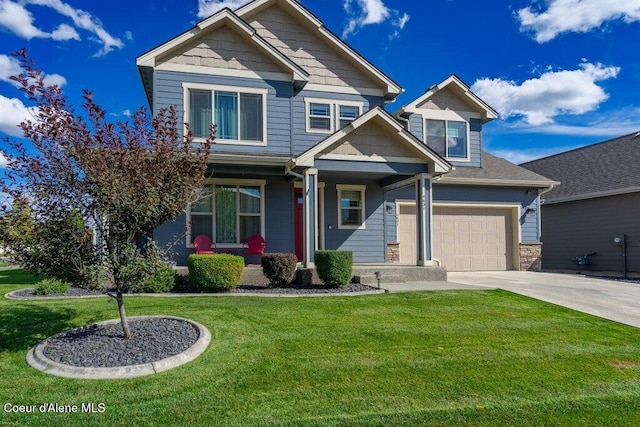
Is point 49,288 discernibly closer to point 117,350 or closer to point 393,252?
point 117,350

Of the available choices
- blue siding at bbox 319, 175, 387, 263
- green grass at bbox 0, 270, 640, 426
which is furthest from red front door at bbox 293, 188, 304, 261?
green grass at bbox 0, 270, 640, 426

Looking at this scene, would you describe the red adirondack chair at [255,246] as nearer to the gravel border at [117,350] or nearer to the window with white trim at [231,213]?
the window with white trim at [231,213]

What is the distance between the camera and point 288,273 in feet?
33.6

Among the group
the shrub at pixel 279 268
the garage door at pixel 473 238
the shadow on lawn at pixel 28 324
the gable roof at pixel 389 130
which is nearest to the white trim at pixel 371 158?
the gable roof at pixel 389 130

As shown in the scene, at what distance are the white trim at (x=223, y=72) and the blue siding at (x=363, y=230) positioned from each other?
326 centimetres

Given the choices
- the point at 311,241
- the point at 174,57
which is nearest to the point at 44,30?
the point at 174,57

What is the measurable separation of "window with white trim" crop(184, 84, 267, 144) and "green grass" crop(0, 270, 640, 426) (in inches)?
224

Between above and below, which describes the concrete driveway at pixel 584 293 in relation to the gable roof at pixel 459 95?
below

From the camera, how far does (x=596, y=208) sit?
17.0 metres

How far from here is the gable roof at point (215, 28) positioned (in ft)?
37.9

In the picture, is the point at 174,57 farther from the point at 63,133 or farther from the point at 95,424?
the point at 95,424

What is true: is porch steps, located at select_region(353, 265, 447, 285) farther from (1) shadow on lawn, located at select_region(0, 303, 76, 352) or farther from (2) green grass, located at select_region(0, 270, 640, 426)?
(1) shadow on lawn, located at select_region(0, 303, 76, 352)

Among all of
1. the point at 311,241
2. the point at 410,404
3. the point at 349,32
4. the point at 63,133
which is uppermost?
the point at 349,32

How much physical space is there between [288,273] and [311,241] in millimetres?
1108
